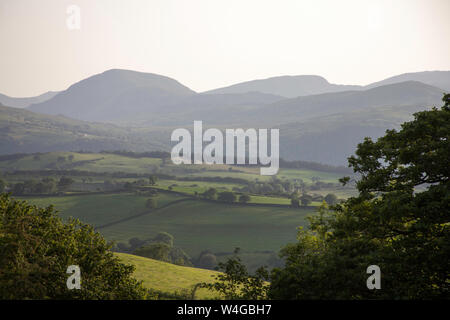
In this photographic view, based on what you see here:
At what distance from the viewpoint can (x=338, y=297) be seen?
20547 mm

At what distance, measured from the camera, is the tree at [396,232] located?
20.4m

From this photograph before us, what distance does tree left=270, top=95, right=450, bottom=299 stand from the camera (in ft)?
66.8

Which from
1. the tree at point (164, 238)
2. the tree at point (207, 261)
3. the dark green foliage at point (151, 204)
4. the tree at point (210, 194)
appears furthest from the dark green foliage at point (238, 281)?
the tree at point (210, 194)

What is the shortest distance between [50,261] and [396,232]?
20466mm

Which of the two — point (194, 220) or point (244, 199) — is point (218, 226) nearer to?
point (194, 220)

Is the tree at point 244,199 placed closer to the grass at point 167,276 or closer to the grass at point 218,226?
the grass at point 218,226

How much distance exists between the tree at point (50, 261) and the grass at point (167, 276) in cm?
2762

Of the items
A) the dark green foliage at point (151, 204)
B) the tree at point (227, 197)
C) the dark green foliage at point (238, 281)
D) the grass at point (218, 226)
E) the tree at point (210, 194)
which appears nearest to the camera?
the dark green foliage at point (238, 281)

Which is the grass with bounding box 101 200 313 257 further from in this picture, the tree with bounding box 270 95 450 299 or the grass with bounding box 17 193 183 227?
the tree with bounding box 270 95 450 299

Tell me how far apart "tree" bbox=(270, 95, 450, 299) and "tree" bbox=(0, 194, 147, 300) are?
1066cm

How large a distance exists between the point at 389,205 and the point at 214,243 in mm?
112733
